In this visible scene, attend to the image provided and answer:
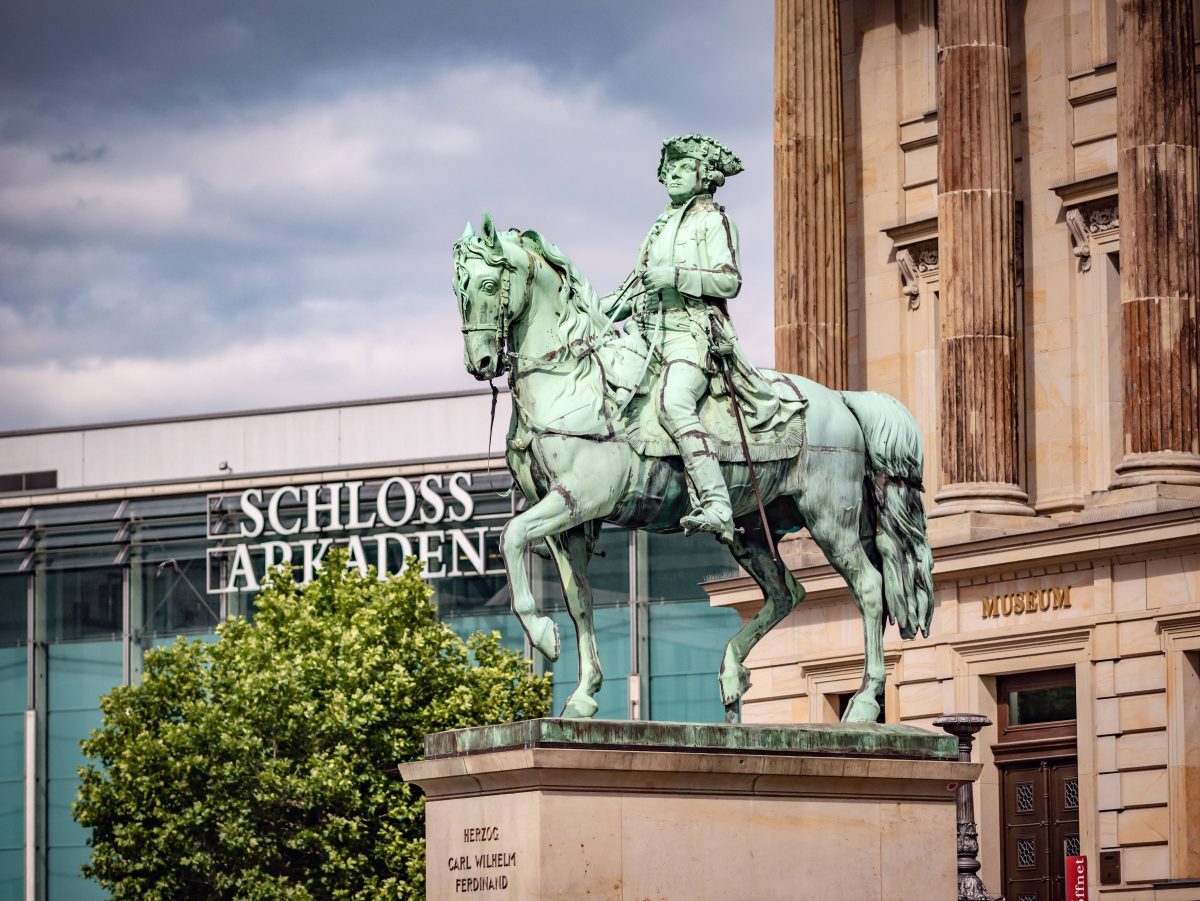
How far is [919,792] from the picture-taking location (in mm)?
23750

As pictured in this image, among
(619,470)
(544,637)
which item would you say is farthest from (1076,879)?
(544,637)

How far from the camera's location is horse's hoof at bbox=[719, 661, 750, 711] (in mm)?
24266

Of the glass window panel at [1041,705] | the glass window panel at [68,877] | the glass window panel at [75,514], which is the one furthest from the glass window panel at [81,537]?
the glass window panel at [1041,705]

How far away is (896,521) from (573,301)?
3.92 metres

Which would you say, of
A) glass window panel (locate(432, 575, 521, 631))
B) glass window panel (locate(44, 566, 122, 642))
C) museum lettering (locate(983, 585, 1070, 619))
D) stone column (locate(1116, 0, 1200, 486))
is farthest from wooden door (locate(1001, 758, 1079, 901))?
glass window panel (locate(44, 566, 122, 642))

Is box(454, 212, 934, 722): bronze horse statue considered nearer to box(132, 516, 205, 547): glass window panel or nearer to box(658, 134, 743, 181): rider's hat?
box(658, 134, 743, 181): rider's hat

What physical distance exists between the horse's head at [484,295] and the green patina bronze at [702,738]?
10.4ft

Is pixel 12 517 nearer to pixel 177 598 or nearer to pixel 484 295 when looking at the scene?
pixel 177 598

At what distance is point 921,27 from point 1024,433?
8896 millimetres

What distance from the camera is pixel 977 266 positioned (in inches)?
1868

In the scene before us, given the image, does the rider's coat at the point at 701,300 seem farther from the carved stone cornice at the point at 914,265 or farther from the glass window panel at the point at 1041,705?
the carved stone cornice at the point at 914,265

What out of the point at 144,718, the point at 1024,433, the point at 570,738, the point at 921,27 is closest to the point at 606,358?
the point at 570,738

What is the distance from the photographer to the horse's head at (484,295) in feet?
75.0

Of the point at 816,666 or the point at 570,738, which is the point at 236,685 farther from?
the point at 570,738
